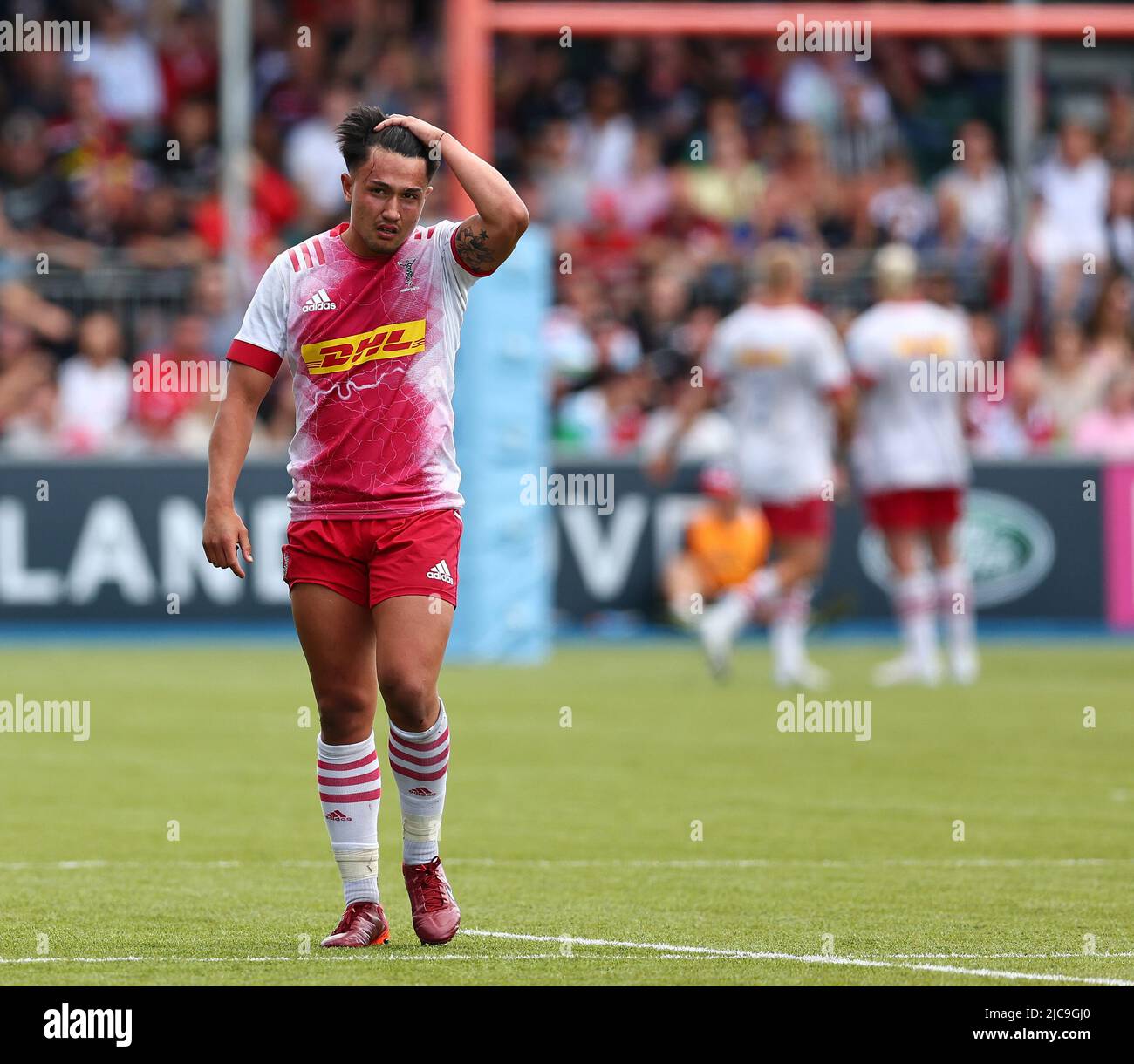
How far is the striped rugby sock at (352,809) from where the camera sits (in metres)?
6.89

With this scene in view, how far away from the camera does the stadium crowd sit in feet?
67.6

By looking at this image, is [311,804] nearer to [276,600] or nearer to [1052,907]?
[1052,907]

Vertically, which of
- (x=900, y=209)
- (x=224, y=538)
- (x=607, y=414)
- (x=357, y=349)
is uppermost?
(x=900, y=209)

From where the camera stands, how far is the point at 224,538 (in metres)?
6.60

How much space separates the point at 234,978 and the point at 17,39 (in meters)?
17.8

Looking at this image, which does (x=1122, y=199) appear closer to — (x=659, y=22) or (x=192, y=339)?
(x=659, y=22)

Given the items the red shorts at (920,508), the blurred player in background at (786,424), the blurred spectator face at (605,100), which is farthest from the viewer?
the blurred spectator face at (605,100)

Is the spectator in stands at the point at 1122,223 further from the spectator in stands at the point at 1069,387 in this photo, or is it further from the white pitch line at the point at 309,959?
the white pitch line at the point at 309,959

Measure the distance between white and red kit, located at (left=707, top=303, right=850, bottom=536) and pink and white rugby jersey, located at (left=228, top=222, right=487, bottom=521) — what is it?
8928mm

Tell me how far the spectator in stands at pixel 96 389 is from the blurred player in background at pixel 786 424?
6.42 meters

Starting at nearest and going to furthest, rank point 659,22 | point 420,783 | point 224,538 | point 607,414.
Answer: point 224,538 < point 420,783 < point 659,22 < point 607,414

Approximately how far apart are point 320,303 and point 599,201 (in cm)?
1653

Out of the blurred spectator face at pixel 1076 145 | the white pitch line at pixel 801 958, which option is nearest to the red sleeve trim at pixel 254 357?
the white pitch line at pixel 801 958

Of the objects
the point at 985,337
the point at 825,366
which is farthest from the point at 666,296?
the point at 825,366
